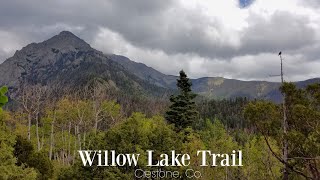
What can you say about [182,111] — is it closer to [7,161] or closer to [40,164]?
[40,164]

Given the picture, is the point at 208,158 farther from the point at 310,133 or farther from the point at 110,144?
the point at 310,133

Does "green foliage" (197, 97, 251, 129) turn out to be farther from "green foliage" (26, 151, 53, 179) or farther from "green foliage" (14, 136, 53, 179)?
"green foliage" (14, 136, 53, 179)

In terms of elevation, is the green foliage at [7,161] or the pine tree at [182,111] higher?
the pine tree at [182,111]

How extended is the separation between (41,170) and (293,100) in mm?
A: 19443

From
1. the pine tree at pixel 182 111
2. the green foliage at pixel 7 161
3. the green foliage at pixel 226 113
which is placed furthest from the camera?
the green foliage at pixel 226 113

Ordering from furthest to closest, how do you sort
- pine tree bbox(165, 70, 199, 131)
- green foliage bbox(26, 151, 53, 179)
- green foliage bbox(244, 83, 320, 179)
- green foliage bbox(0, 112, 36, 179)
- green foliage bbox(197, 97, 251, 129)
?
green foliage bbox(197, 97, 251, 129)
pine tree bbox(165, 70, 199, 131)
green foliage bbox(26, 151, 53, 179)
green foliage bbox(0, 112, 36, 179)
green foliage bbox(244, 83, 320, 179)

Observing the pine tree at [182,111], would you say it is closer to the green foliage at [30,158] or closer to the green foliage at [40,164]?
the green foliage at [40,164]

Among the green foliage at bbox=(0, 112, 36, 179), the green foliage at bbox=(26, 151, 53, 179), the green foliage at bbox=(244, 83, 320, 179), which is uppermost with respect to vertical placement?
the green foliage at bbox=(244, 83, 320, 179)

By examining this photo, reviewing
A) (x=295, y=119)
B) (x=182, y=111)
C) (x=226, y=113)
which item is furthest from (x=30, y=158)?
(x=226, y=113)

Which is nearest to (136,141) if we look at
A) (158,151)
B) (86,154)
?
(158,151)

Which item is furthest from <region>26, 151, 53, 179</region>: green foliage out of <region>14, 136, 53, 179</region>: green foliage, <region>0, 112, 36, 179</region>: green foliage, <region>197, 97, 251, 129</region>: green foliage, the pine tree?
<region>197, 97, 251, 129</region>: green foliage

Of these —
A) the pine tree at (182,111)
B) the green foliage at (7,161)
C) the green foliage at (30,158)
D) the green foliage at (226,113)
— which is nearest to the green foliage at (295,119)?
the green foliage at (7,161)

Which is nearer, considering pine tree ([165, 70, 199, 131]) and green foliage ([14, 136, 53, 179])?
green foliage ([14, 136, 53, 179])

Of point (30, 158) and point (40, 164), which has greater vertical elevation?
point (30, 158)
